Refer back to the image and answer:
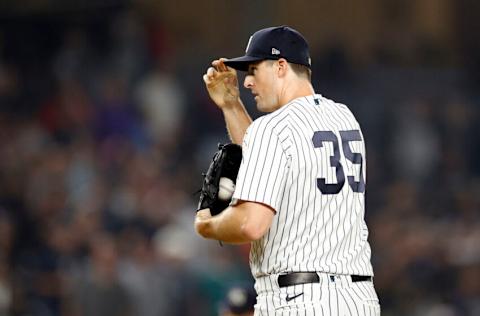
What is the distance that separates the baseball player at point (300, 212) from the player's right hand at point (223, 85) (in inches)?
20.0

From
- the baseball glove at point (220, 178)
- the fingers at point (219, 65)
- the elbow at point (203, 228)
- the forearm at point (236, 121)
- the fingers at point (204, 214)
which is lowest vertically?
the elbow at point (203, 228)

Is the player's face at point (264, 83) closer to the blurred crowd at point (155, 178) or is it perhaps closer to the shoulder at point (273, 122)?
the shoulder at point (273, 122)

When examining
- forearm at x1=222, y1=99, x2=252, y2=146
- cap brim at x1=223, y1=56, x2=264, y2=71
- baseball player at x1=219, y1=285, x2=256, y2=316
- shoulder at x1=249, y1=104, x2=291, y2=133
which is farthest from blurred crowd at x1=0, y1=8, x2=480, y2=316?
shoulder at x1=249, y1=104, x2=291, y2=133

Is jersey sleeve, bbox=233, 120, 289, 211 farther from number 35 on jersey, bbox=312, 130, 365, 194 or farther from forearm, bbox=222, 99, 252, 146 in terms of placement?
forearm, bbox=222, 99, 252, 146

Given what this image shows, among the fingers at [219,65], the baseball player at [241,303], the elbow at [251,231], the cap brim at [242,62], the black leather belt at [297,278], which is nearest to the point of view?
the elbow at [251,231]

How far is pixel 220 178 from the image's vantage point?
4.14 metres

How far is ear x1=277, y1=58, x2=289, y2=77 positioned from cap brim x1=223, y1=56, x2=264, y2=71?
73 mm

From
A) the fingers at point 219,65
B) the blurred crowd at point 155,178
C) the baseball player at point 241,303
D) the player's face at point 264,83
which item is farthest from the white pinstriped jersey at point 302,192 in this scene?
the blurred crowd at point 155,178

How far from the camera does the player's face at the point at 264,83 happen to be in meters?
4.15

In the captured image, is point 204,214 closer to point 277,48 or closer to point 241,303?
point 277,48

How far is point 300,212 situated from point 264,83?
521 millimetres

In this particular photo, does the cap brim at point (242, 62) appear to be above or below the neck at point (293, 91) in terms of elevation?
above

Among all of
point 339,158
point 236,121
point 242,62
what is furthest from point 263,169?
point 236,121

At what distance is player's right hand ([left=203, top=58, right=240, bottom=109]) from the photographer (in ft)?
15.1
